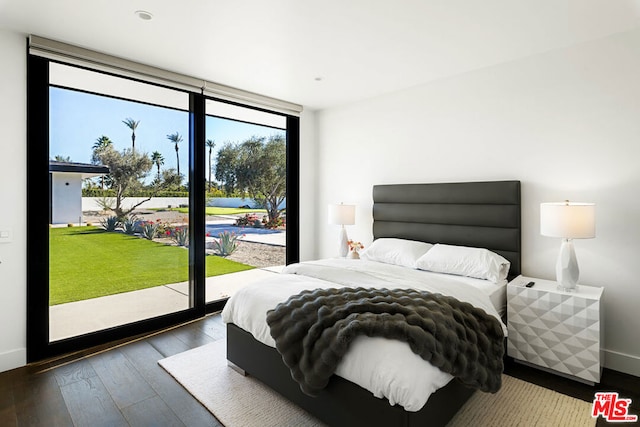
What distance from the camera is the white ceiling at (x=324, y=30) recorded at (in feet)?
7.64

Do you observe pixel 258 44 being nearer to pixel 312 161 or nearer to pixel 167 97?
pixel 167 97

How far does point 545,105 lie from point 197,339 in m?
3.71

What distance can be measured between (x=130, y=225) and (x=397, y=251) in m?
2.66

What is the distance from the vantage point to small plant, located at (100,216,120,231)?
130 inches

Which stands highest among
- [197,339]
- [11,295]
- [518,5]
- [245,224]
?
[518,5]

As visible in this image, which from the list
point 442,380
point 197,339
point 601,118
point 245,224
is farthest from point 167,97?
point 601,118

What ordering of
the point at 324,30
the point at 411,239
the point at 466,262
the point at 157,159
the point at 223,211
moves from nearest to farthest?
the point at 324,30 < the point at 466,262 < the point at 157,159 < the point at 411,239 < the point at 223,211

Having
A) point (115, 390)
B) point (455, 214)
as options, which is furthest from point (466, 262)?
point (115, 390)

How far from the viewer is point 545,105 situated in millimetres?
3035

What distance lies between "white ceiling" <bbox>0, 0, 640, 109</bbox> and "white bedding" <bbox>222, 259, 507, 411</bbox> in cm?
187

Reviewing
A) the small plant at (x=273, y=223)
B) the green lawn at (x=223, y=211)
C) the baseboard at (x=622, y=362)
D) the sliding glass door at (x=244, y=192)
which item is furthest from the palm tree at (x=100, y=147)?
the baseboard at (x=622, y=362)

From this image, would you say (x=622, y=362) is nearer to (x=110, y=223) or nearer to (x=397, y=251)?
(x=397, y=251)

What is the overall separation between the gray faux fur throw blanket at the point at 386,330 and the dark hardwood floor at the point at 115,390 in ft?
2.28

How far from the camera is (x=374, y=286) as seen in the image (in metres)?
2.56
